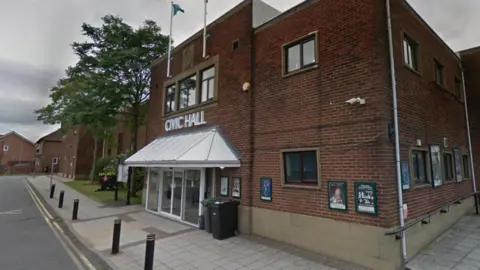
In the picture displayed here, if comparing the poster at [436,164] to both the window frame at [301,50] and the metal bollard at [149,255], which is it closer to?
the window frame at [301,50]

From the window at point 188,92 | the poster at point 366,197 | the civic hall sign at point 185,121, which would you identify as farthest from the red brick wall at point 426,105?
the window at point 188,92

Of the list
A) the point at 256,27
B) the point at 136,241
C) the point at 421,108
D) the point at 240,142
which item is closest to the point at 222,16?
the point at 256,27

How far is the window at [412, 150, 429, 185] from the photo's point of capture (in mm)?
7867

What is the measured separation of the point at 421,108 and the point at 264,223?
20.1 feet

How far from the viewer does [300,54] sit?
866cm

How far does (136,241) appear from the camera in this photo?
8.48 m

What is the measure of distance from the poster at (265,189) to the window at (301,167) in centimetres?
64

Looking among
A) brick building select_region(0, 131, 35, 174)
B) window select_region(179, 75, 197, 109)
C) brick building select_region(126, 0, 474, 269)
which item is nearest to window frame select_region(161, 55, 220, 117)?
brick building select_region(126, 0, 474, 269)

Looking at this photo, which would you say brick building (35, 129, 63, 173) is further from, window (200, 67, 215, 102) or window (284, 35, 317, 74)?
window (284, 35, 317, 74)

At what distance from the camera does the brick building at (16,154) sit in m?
66.6

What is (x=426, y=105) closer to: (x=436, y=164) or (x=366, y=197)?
(x=436, y=164)

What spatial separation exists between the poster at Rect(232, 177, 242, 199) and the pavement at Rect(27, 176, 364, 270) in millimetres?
1454

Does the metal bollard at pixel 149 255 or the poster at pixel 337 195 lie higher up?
the poster at pixel 337 195

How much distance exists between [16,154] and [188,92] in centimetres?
8086
